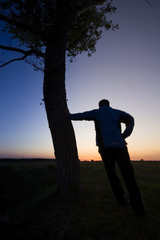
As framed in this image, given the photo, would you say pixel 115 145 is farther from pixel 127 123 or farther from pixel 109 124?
pixel 127 123

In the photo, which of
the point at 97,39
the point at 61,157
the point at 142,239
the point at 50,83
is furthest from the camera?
the point at 97,39

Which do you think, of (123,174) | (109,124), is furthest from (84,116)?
(123,174)

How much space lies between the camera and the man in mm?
3129

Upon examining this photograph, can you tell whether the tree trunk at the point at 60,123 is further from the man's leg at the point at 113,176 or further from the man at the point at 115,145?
the man's leg at the point at 113,176

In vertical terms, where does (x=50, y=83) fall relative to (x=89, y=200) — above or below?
above

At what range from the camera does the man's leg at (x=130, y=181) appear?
9.71 ft

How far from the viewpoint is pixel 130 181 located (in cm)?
312

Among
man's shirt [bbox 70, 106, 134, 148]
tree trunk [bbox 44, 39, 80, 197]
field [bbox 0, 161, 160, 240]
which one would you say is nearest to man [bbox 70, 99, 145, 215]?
man's shirt [bbox 70, 106, 134, 148]

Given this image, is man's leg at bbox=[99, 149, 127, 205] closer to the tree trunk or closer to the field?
the field

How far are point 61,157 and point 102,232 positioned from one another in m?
1.95

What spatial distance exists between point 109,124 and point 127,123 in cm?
59

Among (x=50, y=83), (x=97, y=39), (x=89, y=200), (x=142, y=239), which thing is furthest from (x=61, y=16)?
(x=142, y=239)

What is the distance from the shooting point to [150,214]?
9.81 feet

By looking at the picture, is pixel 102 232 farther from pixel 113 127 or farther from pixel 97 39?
pixel 97 39
